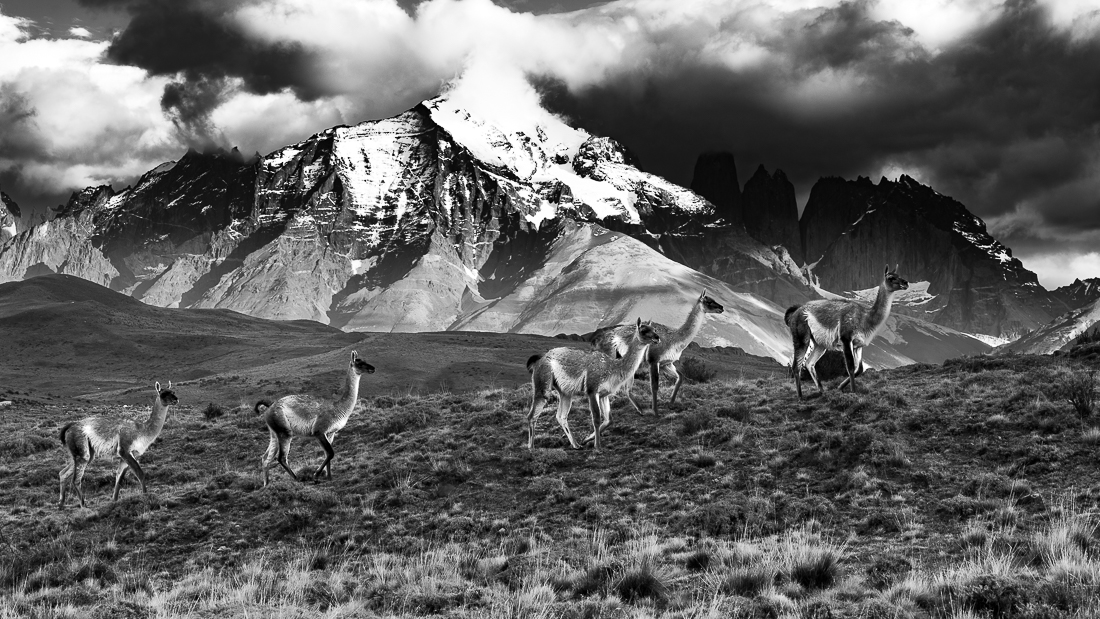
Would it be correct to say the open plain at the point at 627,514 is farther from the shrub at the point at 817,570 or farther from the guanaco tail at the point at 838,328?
the guanaco tail at the point at 838,328

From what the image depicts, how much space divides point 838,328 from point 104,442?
16948 millimetres

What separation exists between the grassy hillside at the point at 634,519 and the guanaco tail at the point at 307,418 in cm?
65

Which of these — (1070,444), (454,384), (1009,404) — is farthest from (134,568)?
(454,384)

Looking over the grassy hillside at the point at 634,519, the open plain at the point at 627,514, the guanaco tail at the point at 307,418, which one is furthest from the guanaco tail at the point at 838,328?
the guanaco tail at the point at 307,418

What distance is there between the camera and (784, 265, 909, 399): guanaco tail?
19.3m

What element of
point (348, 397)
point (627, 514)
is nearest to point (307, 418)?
point (348, 397)

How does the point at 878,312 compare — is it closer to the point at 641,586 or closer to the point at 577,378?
the point at 577,378

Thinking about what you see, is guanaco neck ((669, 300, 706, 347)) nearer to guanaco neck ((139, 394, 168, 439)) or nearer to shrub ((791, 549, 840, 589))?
shrub ((791, 549, 840, 589))

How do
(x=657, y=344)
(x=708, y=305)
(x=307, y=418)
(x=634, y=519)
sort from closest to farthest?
1. (x=634, y=519)
2. (x=307, y=418)
3. (x=657, y=344)
4. (x=708, y=305)

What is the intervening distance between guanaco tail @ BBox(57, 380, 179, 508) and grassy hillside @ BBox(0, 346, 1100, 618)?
0.63 metres

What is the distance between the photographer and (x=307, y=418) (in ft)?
55.0

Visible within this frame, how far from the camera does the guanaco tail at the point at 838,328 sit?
63.5ft

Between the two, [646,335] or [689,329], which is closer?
[646,335]

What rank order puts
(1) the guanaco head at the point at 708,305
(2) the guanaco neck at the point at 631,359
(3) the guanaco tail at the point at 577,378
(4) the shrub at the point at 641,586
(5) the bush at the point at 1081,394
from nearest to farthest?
(4) the shrub at the point at 641,586 → (5) the bush at the point at 1081,394 → (3) the guanaco tail at the point at 577,378 → (2) the guanaco neck at the point at 631,359 → (1) the guanaco head at the point at 708,305
